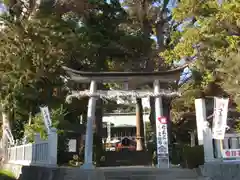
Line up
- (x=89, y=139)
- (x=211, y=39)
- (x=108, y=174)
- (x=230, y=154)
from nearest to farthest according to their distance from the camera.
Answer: (x=230, y=154) → (x=108, y=174) → (x=89, y=139) → (x=211, y=39)

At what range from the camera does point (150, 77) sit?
16.5 m

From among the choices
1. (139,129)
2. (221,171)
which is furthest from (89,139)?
(139,129)

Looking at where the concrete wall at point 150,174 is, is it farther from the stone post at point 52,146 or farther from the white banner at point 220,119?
the white banner at point 220,119

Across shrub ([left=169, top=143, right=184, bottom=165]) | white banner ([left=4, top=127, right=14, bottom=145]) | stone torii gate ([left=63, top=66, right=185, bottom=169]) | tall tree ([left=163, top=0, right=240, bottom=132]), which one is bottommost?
shrub ([left=169, top=143, right=184, bottom=165])

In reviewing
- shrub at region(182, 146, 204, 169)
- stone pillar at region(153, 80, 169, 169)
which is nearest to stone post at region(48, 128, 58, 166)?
stone pillar at region(153, 80, 169, 169)

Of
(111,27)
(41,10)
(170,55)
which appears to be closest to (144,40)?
(111,27)

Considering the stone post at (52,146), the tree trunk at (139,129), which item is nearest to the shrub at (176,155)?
the tree trunk at (139,129)

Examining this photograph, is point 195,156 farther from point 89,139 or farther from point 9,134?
point 9,134

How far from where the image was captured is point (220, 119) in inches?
500

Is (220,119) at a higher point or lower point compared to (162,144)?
higher

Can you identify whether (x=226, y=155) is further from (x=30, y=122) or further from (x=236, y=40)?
(x=30, y=122)

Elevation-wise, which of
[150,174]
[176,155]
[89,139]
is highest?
[89,139]

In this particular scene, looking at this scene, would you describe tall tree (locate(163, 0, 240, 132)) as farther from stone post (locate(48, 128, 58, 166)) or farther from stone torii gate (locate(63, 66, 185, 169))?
stone post (locate(48, 128, 58, 166))

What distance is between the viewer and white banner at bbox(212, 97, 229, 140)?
12.4 metres
